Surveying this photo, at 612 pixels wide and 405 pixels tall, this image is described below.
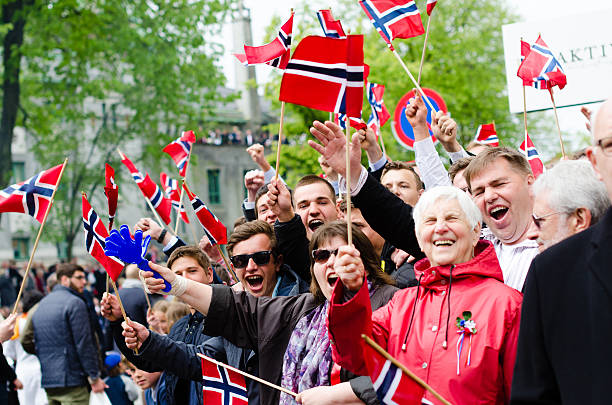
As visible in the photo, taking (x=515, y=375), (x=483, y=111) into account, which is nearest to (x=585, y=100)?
(x=515, y=375)

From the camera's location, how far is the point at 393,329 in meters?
3.22

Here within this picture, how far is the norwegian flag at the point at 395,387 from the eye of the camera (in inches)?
108

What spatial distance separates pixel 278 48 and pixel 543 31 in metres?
3.33

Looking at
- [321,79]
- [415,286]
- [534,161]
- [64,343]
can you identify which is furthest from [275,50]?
[64,343]

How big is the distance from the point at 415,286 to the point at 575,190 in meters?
0.86

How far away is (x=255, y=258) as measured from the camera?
4.75 m

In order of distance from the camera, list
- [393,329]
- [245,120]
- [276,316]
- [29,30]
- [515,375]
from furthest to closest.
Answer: [245,120], [29,30], [276,316], [393,329], [515,375]

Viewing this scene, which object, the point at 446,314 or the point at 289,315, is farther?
the point at 289,315

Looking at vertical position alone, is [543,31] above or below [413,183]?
above

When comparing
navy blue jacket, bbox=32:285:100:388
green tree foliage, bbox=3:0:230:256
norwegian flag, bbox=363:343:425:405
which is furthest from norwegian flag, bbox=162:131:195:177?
green tree foliage, bbox=3:0:230:256

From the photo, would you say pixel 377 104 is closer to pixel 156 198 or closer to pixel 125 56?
pixel 156 198

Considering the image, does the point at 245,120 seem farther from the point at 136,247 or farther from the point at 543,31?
the point at 136,247

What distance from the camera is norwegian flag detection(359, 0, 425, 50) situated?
19.6 feet

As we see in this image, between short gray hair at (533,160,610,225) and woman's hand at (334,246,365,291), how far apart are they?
72 cm
